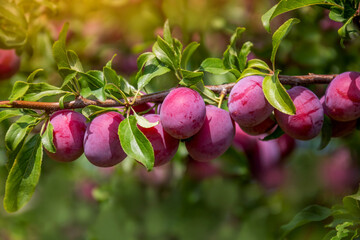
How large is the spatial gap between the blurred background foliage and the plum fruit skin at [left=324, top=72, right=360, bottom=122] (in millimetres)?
401

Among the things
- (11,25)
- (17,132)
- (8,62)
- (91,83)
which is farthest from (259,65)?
(8,62)

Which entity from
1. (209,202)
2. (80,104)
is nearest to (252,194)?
(209,202)

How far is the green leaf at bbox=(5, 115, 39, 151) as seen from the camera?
1.89ft

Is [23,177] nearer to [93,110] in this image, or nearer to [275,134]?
[93,110]

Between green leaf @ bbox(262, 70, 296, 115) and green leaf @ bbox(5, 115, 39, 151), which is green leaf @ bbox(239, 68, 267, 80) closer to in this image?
green leaf @ bbox(262, 70, 296, 115)

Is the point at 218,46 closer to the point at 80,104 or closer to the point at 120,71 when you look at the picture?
the point at 120,71

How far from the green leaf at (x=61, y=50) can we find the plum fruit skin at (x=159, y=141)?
0.48 ft

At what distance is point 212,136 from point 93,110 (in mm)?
177

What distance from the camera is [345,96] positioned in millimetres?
605

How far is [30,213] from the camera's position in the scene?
62.4 inches

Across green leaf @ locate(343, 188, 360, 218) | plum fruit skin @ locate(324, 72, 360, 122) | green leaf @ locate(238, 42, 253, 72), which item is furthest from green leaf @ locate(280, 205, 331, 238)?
green leaf @ locate(238, 42, 253, 72)

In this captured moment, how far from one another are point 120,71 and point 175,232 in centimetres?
54

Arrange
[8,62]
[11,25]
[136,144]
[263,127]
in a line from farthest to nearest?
[8,62]
[11,25]
[263,127]
[136,144]

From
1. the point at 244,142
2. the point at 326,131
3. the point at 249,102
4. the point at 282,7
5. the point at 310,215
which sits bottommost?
the point at 244,142
